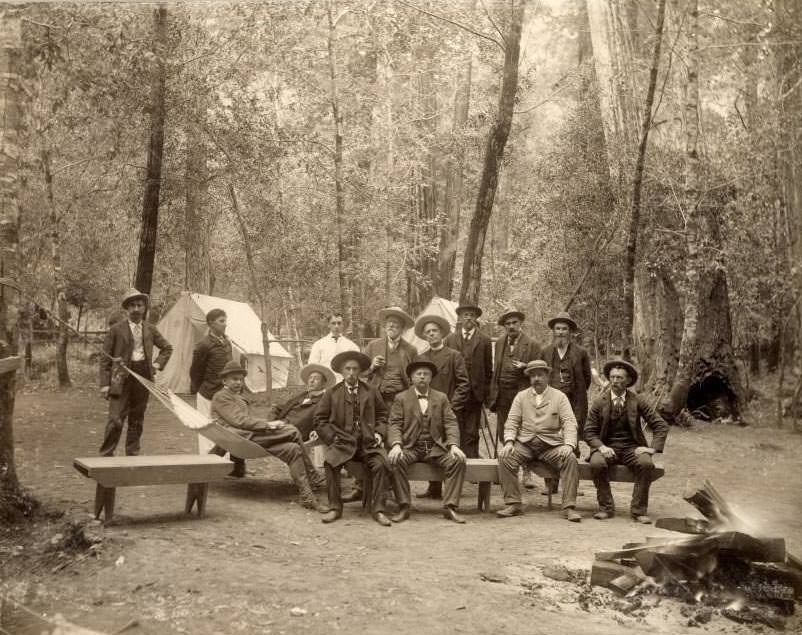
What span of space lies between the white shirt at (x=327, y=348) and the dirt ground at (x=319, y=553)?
1025 millimetres

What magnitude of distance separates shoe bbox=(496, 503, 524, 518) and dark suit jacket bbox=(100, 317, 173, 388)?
241cm

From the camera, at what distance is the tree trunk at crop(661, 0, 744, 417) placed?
14.8 ft

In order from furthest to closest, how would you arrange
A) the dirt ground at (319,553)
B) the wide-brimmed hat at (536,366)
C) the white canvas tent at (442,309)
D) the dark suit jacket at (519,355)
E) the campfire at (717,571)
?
the white canvas tent at (442,309) < the dark suit jacket at (519,355) < the wide-brimmed hat at (536,366) < the campfire at (717,571) < the dirt ground at (319,553)

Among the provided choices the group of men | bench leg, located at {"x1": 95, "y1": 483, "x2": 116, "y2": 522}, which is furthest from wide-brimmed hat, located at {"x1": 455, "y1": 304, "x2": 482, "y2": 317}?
bench leg, located at {"x1": 95, "y1": 483, "x2": 116, "y2": 522}

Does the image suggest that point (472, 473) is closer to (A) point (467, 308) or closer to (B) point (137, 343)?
(A) point (467, 308)

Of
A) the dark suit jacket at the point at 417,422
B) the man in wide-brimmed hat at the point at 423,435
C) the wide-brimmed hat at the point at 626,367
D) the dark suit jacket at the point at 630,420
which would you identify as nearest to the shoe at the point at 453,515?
the man in wide-brimmed hat at the point at 423,435

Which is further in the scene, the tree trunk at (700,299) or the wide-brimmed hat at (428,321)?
the wide-brimmed hat at (428,321)

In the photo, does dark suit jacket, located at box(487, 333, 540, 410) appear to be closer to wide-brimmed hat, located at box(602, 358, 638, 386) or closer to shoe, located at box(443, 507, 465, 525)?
wide-brimmed hat, located at box(602, 358, 638, 386)

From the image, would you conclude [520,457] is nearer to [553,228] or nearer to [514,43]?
[514,43]

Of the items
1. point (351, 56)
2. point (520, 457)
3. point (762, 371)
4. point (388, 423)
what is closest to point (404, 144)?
point (351, 56)

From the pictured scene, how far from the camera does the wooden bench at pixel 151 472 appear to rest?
3.67 m

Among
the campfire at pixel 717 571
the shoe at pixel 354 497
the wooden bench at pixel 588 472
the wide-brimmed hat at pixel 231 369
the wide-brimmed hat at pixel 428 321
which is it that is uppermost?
the wide-brimmed hat at pixel 428 321

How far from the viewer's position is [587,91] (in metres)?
5.82

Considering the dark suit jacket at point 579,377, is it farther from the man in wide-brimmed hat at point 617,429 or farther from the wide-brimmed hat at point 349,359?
the wide-brimmed hat at point 349,359
